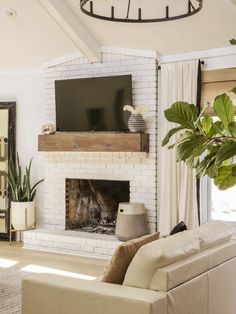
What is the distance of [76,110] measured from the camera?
243 inches

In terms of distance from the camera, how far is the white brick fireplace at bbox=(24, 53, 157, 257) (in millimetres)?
5832

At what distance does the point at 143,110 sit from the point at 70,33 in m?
1.24

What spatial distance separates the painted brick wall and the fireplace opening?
135 millimetres

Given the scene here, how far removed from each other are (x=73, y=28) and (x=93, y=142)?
4.61ft

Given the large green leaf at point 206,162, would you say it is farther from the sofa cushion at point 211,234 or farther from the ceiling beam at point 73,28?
the ceiling beam at point 73,28

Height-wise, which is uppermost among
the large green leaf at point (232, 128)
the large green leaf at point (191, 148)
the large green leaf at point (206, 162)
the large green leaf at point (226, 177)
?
the large green leaf at point (232, 128)

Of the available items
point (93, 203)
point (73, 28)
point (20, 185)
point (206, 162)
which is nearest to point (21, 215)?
point (20, 185)

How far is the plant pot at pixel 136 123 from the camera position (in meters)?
5.69

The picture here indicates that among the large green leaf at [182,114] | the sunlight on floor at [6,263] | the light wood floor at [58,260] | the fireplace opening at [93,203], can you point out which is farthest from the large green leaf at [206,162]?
the fireplace opening at [93,203]

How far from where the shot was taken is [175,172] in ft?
18.2

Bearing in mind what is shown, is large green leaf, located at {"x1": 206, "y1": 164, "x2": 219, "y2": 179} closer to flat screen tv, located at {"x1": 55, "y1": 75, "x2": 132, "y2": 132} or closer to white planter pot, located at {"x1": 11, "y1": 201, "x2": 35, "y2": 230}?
flat screen tv, located at {"x1": 55, "y1": 75, "x2": 132, "y2": 132}

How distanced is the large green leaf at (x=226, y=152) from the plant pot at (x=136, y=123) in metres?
4.42

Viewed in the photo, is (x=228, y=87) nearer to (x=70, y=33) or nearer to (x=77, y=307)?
(x=70, y=33)

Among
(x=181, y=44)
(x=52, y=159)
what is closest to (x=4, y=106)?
(x=52, y=159)
